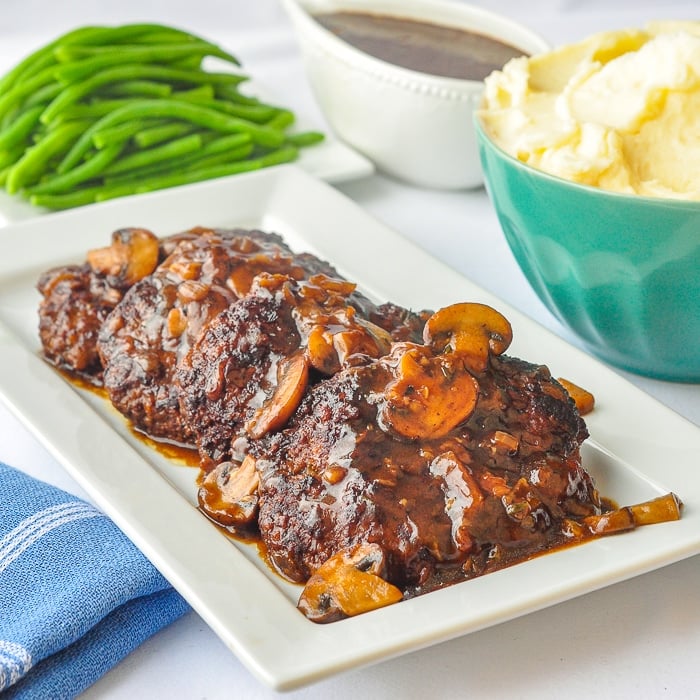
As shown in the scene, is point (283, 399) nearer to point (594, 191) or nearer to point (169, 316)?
point (169, 316)

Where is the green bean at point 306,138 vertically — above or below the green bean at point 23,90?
below

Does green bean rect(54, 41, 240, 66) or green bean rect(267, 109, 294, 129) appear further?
green bean rect(267, 109, 294, 129)

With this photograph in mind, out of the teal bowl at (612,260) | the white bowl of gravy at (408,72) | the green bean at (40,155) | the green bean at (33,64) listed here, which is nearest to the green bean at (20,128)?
the green bean at (40,155)

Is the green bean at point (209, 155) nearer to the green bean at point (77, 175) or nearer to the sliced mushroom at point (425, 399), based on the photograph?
the green bean at point (77, 175)

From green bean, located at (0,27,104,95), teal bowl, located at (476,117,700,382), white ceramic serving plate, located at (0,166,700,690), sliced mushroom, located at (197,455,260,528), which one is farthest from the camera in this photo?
green bean, located at (0,27,104,95)

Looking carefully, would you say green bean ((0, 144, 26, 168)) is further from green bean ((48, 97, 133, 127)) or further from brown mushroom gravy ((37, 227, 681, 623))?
brown mushroom gravy ((37, 227, 681, 623))

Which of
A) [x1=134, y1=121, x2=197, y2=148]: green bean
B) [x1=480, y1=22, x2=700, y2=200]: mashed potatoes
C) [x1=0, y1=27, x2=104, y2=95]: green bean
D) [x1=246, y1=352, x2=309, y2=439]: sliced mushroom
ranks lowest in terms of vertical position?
[x1=134, y1=121, x2=197, y2=148]: green bean

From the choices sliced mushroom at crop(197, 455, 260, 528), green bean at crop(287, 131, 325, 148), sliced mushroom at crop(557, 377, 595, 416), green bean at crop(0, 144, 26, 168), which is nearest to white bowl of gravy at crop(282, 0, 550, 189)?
green bean at crop(287, 131, 325, 148)

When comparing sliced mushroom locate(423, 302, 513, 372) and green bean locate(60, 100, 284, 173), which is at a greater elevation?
sliced mushroom locate(423, 302, 513, 372)
